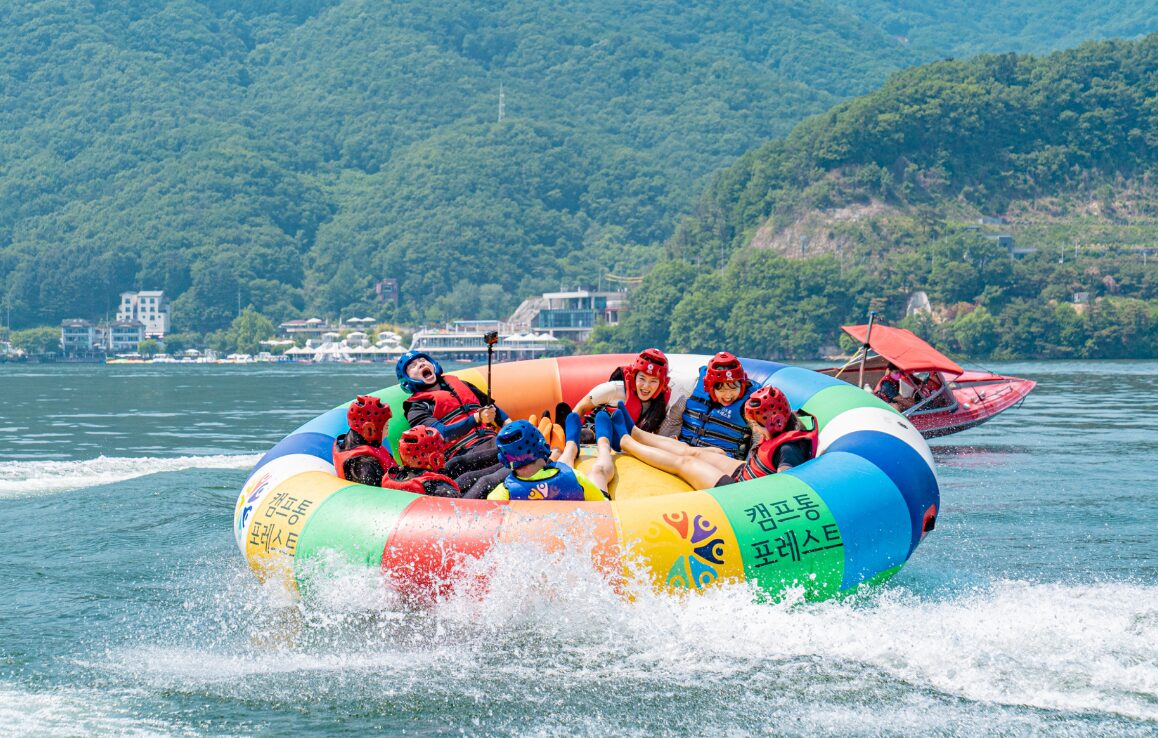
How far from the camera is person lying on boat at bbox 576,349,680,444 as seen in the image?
1084cm

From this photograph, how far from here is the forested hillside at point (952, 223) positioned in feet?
308

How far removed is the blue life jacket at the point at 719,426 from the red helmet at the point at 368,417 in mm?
2352

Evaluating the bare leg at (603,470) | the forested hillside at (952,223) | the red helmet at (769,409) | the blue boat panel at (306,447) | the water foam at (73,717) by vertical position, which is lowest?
the water foam at (73,717)

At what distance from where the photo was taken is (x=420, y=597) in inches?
321

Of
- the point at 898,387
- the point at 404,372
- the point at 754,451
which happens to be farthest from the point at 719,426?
the point at 898,387

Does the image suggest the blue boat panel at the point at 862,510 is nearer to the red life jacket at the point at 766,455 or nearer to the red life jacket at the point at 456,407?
the red life jacket at the point at 766,455

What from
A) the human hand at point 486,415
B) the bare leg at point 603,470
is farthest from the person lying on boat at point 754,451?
the human hand at point 486,415

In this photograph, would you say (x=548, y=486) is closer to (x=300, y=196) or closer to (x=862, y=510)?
(x=862, y=510)

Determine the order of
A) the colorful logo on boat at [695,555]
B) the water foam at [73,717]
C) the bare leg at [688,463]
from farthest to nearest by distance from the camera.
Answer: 1. the bare leg at [688,463]
2. the colorful logo on boat at [695,555]
3. the water foam at [73,717]

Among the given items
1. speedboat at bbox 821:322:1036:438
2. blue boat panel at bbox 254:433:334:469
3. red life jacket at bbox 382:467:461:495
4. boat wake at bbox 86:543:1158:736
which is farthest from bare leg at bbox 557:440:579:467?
speedboat at bbox 821:322:1036:438

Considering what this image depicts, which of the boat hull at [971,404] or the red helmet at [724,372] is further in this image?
the boat hull at [971,404]

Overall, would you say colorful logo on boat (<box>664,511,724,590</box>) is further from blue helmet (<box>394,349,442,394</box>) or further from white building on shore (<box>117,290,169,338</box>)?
white building on shore (<box>117,290,169,338</box>)

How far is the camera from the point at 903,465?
914 centimetres

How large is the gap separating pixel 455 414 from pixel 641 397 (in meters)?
1.54
